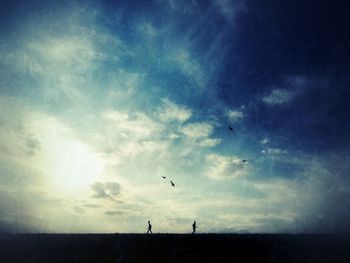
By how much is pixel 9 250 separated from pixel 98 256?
50.5 ft

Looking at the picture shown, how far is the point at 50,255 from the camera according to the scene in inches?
1743

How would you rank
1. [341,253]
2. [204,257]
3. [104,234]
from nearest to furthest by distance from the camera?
[341,253]
[204,257]
[104,234]

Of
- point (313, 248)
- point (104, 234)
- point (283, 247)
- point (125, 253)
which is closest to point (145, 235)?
point (125, 253)

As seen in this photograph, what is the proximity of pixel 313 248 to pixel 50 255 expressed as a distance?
30.2 m

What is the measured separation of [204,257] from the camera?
1419 inches

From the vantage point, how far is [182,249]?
125 feet

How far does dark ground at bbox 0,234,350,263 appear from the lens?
3466cm

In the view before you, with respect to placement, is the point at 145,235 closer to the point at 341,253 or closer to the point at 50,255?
the point at 50,255

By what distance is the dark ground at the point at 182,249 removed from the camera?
34.7 metres

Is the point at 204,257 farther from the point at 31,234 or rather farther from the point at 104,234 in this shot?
the point at 31,234

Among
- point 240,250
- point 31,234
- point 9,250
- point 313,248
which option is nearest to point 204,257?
point 240,250

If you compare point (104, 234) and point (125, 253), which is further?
point (104, 234)

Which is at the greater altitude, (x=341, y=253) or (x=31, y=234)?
(x=31, y=234)

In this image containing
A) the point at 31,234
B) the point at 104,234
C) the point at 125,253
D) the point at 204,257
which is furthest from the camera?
the point at 31,234
